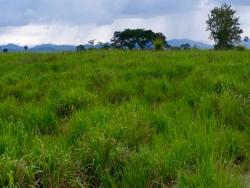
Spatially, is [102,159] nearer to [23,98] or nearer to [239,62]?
[23,98]

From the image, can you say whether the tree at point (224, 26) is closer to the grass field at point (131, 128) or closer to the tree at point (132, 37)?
the tree at point (132, 37)

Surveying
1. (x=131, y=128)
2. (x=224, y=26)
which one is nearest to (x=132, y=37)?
(x=224, y=26)

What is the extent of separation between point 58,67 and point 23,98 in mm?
3869

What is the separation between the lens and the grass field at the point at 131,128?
5109 mm

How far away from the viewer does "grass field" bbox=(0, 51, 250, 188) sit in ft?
16.8

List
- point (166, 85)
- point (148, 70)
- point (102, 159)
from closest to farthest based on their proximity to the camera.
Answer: point (102, 159) < point (166, 85) < point (148, 70)

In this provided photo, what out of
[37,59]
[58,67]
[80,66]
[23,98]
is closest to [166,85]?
[23,98]

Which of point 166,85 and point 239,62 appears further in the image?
point 239,62

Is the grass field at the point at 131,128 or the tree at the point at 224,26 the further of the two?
the tree at the point at 224,26

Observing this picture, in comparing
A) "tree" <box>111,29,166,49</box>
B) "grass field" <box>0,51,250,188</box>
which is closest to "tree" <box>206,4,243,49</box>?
"tree" <box>111,29,166,49</box>

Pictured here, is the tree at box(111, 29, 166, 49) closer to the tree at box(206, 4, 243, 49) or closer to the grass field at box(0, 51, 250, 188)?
the tree at box(206, 4, 243, 49)

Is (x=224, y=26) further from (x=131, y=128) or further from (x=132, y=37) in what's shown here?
(x=131, y=128)

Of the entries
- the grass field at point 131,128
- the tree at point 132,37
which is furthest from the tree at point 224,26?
the grass field at point 131,128

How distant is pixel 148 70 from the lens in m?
12.0
